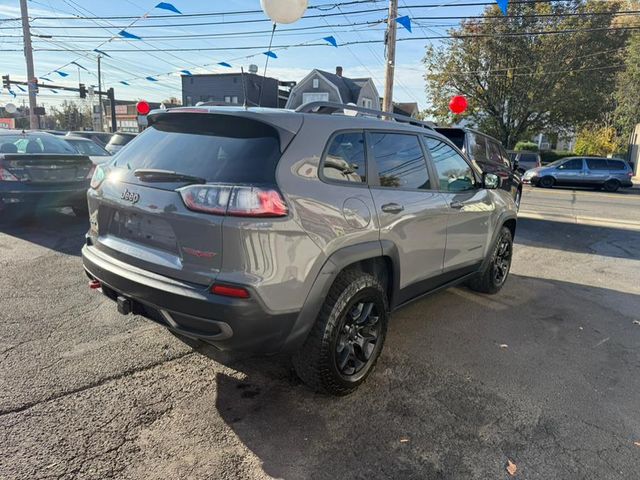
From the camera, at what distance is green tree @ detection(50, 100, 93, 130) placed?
225ft

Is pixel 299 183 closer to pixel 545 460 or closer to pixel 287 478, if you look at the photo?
pixel 287 478

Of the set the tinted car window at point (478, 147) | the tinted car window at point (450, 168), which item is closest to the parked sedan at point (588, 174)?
the tinted car window at point (478, 147)

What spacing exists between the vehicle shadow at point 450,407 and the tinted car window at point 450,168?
130 cm

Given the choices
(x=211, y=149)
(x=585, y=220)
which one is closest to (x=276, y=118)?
(x=211, y=149)

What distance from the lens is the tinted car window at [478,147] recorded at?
7.94m

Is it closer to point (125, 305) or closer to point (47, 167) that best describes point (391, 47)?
point (47, 167)

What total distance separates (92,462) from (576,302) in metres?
4.95

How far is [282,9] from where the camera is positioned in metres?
6.42

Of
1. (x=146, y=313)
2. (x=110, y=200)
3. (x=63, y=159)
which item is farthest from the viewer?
(x=63, y=159)

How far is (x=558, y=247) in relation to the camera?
26.0 feet

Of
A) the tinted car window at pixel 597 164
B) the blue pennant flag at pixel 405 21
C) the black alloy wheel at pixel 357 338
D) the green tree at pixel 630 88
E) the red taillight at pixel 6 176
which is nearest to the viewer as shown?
the black alloy wheel at pixel 357 338

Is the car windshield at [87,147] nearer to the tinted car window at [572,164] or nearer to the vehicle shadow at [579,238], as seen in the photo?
the vehicle shadow at [579,238]

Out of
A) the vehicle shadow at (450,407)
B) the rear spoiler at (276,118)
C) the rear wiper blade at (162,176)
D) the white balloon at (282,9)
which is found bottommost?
the vehicle shadow at (450,407)

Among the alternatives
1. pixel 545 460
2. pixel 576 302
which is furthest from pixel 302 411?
pixel 576 302
